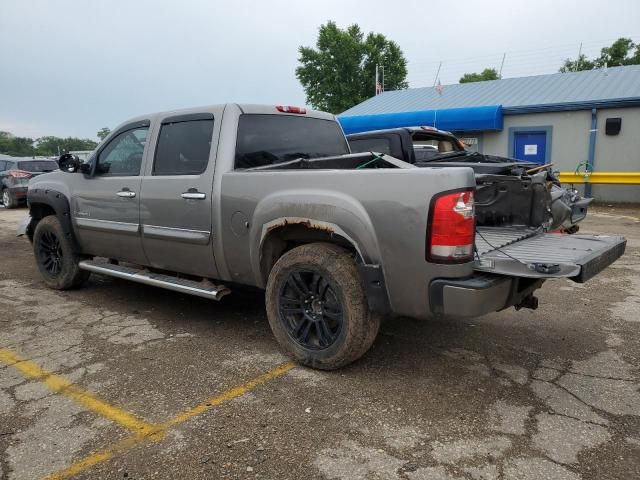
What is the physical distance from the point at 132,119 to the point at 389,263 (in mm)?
3232

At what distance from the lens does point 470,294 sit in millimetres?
2898

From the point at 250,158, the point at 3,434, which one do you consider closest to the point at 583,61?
the point at 250,158

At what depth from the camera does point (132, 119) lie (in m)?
5.03

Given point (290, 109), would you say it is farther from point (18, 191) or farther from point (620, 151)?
point (18, 191)

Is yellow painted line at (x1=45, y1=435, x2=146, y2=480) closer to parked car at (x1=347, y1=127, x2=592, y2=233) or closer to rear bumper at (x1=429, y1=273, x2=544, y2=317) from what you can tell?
rear bumper at (x1=429, y1=273, x2=544, y2=317)

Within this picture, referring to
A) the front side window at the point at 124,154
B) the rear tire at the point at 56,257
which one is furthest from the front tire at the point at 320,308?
the rear tire at the point at 56,257

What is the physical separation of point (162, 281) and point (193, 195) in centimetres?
90

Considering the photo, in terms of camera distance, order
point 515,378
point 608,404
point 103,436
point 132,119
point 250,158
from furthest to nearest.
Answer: point 132,119 → point 250,158 → point 515,378 → point 608,404 → point 103,436

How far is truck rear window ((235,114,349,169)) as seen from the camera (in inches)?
166

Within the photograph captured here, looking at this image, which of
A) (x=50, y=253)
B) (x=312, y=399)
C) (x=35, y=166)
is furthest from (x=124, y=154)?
(x=35, y=166)

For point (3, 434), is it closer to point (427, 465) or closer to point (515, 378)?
point (427, 465)

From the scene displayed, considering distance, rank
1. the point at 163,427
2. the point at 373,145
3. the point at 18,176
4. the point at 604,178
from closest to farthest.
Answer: the point at 163,427 < the point at 373,145 < the point at 604,178 < the point at 18,176

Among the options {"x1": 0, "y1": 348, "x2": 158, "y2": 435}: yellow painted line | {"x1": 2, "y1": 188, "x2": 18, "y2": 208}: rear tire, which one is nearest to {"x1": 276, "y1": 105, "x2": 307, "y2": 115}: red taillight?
{"x1": 0, "y1": 348, "x2": 158, "y2": 435}: yellow painted line

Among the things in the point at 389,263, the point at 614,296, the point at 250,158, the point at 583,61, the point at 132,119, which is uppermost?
the point at 583,61
